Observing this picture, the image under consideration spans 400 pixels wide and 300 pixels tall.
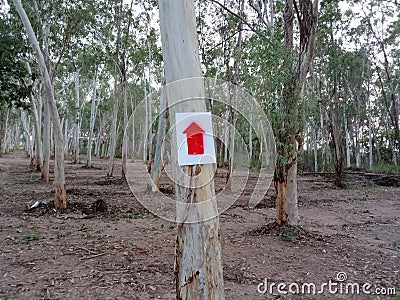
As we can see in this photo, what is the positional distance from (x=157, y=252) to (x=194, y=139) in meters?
3.08

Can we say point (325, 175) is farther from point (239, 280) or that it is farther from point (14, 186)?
point (239, 280)

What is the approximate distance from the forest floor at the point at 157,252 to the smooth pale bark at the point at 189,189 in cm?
139

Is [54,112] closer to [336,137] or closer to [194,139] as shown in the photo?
[194,139]

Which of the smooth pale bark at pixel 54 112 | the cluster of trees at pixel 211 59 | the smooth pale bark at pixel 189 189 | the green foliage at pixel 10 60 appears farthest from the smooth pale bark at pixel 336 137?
the smooth pale bark at pixel 189 189

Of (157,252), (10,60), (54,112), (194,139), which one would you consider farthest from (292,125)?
(10,60)

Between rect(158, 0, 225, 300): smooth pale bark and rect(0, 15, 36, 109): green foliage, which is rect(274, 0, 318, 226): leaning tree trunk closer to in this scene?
rect(158, 0, 225, 300): smooth pale bark

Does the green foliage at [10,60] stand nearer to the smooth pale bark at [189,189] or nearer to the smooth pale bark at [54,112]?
the smooth pale bark at [54,112]

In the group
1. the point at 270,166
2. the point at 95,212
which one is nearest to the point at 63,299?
the point at 270,166

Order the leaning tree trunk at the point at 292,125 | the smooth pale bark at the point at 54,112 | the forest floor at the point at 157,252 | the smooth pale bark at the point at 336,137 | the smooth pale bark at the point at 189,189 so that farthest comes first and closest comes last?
the smooth pale bark at the point at 336,137 → the smooth pale bark at the point at 54,112 → the leaning tree trunk at the point at 292,125 → the forest floor at the point at 157,252 → the smooth pale bark at the point at 189,189

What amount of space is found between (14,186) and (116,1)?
8015mm

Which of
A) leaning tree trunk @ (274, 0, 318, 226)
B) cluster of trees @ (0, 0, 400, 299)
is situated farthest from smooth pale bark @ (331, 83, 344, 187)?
leaning tree trunk @ (274, 0, 318, 226)

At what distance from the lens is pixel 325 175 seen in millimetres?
20578

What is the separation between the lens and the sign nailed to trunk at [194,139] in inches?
88.7

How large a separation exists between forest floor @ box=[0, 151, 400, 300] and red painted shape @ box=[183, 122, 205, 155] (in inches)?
73.5
